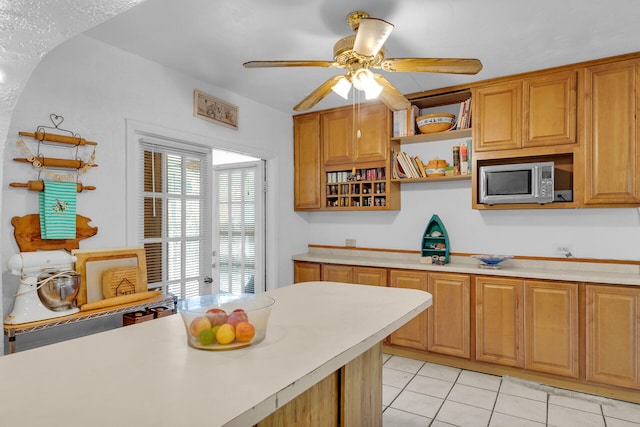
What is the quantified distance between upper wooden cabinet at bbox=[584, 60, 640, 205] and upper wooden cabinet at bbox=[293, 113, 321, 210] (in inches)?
96.0

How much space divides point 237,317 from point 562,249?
120 inches

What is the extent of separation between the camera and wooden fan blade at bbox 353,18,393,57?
5.19 feet

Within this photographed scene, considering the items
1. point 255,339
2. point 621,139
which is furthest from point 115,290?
point 621,139

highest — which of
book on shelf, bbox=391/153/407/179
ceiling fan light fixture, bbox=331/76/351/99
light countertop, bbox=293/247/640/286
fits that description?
ceiling fan light fixture, bbox=331/76/351/99

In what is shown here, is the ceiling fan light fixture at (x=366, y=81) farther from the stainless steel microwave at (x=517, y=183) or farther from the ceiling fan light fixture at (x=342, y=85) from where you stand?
the stainless steel microwave at (x=517, y=183)

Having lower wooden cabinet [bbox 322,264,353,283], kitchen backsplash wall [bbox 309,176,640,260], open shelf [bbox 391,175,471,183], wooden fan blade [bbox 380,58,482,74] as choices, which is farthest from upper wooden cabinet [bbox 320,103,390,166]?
wooden fan blade [bbox 380,58,482,74]

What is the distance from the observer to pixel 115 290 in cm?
220

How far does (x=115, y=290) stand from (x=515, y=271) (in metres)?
2.92

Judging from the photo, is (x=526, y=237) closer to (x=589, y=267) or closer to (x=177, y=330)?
(x=589, y=267)

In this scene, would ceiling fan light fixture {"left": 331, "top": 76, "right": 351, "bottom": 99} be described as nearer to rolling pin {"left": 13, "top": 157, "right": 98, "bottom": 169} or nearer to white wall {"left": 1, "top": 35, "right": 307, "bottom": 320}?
white wall {"left": 1, "top": 35, "right": 307, "bottom": 320}

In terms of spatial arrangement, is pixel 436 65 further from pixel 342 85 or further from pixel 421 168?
pixel 421 168

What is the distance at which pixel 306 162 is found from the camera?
4.20 m

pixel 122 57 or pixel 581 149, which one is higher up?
pixel 122 57

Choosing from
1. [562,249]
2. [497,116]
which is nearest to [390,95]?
[497,116]
